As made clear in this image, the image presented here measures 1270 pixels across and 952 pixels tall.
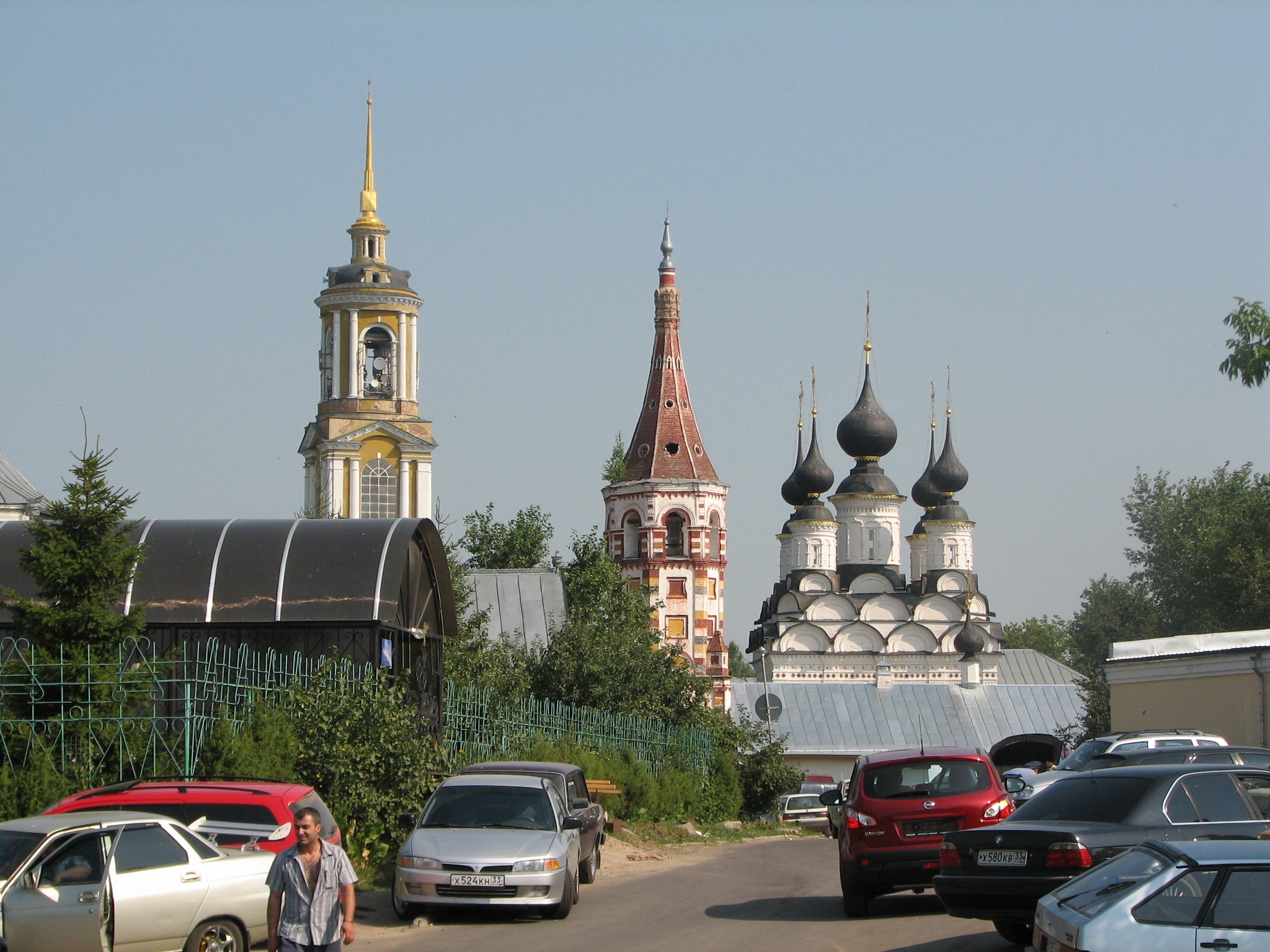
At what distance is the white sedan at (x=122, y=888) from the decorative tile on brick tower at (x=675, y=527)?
57.8 m

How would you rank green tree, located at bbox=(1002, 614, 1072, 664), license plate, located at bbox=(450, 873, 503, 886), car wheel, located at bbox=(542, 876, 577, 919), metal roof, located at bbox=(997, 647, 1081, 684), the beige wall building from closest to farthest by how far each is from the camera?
license plate, located at bbox=(450, 873, 503, 886)
car wheel, located at bbox=(542, 876, 577, 919)
the beige wall building
metal roof, located at bbox=(997, 647, 1081, 684)
green tree, located at bbox=(1002, 614, 1072, 664)

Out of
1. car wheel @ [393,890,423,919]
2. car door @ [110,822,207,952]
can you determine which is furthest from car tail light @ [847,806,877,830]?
car door @ [110,822,207,952]

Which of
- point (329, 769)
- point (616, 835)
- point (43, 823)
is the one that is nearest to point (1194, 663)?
point (616, 835)

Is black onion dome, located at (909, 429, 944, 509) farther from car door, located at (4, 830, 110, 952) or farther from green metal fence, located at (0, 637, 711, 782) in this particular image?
car door, located at (4, 830, 110, 952)

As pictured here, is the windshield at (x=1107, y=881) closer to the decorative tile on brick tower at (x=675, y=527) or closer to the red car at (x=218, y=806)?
the red car at (x=218, y=806)

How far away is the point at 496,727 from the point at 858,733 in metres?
37.1

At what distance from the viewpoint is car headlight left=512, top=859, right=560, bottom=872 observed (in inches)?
517

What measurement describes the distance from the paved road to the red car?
117cm

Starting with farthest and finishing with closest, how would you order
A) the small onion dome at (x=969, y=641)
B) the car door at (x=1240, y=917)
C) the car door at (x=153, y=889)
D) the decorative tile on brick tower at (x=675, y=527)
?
the small onion dome at (x=969, y=641), the decorative tile on brick tower at (x=675, y=527), the car door at (x=153, y=889), the car door at (x=1240, y=917)

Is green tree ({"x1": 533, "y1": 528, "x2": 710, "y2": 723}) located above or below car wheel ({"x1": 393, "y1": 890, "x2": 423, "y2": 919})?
above

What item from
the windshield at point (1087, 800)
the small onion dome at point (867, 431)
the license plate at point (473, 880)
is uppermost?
the small onion dome at point (867, 431)

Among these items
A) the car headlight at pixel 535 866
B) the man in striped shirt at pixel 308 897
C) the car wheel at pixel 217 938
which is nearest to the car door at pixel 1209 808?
the car headlight at pixel 535 866

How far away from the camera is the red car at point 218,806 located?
460 inches

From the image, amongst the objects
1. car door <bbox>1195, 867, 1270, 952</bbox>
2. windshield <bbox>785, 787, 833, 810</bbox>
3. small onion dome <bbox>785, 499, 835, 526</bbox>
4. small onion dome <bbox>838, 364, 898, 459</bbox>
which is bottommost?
windshield <bbox>785, 787, 833, 810</bbox>
